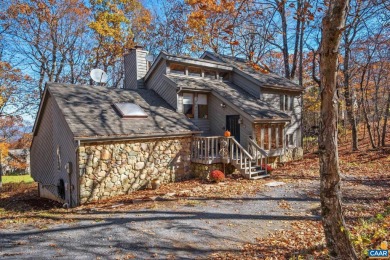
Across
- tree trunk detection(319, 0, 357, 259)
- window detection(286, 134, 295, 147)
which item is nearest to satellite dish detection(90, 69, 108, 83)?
window detection(286, 134, 295, 147)

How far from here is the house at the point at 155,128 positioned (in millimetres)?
9953

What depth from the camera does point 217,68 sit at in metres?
16.6

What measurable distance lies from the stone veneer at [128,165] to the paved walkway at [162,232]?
2.19m

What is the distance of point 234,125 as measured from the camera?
14508 millimetres

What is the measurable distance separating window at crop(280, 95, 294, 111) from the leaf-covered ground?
4.69 meters

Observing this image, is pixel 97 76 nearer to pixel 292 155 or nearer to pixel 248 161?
pixel 248 161

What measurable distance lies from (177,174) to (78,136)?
191 inches

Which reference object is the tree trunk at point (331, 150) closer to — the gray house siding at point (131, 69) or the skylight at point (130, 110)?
the skylight at point (130, 110)

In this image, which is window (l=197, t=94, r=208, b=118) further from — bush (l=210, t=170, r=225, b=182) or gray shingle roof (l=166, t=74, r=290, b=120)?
bush (l=210, t=170, r=225, b=182)

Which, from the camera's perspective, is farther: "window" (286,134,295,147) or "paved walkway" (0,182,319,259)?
"window" (286,134,295,147)

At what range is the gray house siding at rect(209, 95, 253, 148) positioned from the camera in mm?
13781

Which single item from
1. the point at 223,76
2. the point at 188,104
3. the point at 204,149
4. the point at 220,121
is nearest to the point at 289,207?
the point at 204,149

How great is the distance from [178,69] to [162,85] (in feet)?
4.52

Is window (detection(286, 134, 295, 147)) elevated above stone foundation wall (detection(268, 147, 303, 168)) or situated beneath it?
elevated above
